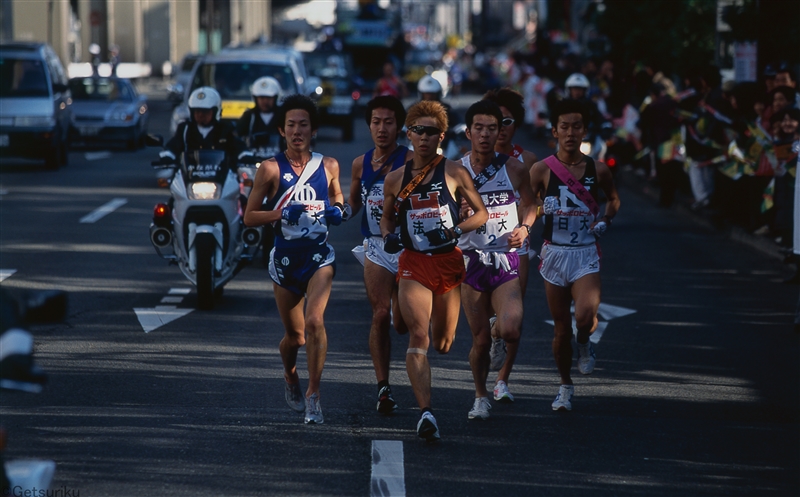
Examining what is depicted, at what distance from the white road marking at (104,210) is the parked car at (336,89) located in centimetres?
334

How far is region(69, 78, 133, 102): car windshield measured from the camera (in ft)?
102

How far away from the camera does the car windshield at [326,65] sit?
140ft

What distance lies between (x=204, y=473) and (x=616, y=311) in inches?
242

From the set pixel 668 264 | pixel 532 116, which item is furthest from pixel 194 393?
pixel 532 116

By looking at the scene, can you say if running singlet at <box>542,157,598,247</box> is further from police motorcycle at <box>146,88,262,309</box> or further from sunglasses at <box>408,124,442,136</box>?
police motorcycle at <box>146,88,262,309</box>

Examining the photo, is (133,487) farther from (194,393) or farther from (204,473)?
(194,393)

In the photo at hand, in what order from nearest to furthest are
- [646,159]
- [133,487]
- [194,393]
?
[133,487]
[194,393]
[646,159]

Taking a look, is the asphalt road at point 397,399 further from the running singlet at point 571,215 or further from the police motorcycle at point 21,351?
the police motorcycle at point 21,351

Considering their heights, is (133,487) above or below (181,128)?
below

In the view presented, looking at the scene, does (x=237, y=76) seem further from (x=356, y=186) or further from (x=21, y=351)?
(x=21, y=351)

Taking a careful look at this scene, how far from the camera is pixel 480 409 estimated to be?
8.02 meters

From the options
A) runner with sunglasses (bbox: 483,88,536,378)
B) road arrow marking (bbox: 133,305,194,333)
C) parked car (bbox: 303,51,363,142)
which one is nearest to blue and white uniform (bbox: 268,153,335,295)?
runner with sunglasses (bbox: 483,88,536,378)

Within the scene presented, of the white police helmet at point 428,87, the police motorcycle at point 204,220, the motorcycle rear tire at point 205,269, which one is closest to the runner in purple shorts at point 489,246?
the white police helmet at point 428,87

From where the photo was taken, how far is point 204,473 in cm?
682
